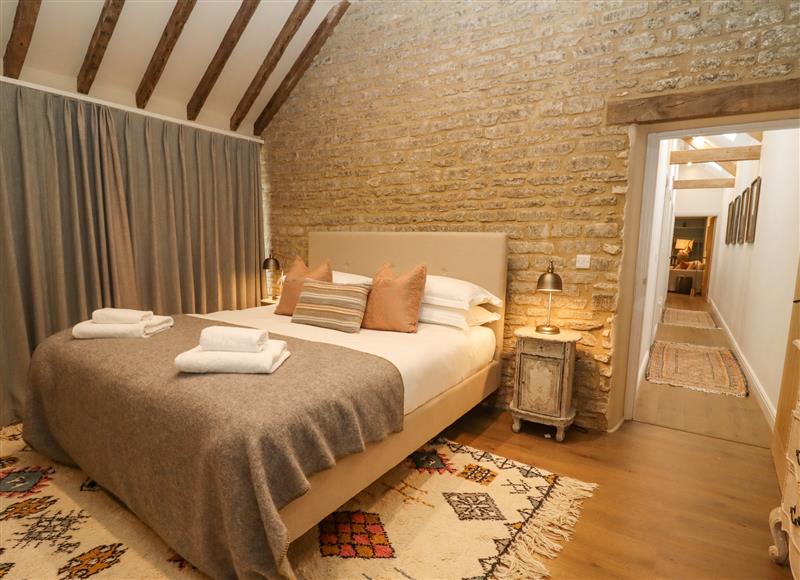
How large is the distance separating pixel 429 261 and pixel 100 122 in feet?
9.22

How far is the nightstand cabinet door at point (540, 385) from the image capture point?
2.83 metres

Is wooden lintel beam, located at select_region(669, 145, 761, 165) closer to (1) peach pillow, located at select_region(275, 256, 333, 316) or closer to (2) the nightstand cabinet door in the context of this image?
(2) the nightstand cabinet door

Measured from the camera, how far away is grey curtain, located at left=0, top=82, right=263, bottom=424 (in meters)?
3.08

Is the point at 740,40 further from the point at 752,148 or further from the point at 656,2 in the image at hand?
the point at 752,148

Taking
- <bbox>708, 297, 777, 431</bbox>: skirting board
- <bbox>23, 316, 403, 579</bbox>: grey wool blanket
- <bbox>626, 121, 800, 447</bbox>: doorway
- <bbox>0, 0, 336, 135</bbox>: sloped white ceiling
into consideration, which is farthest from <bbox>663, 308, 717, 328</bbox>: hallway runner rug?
<bbox>0, 0, 336, 135</bbox>: sloped white ceiling

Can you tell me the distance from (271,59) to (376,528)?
154 inches

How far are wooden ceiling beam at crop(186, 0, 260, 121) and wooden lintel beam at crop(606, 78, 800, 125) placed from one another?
281cm

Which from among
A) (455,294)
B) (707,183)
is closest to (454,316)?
(455,294)

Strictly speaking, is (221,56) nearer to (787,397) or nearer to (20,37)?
(20,37)

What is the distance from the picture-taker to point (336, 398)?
1.74 meters

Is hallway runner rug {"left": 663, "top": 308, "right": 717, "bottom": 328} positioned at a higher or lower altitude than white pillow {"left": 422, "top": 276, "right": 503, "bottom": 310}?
lower

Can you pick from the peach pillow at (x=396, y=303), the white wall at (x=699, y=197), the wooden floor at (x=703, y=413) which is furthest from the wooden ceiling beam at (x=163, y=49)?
the white wall at (x=699, y=197)

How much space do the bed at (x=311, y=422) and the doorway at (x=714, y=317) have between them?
1230 mm

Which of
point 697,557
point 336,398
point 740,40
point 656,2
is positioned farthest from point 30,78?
point 697,557
